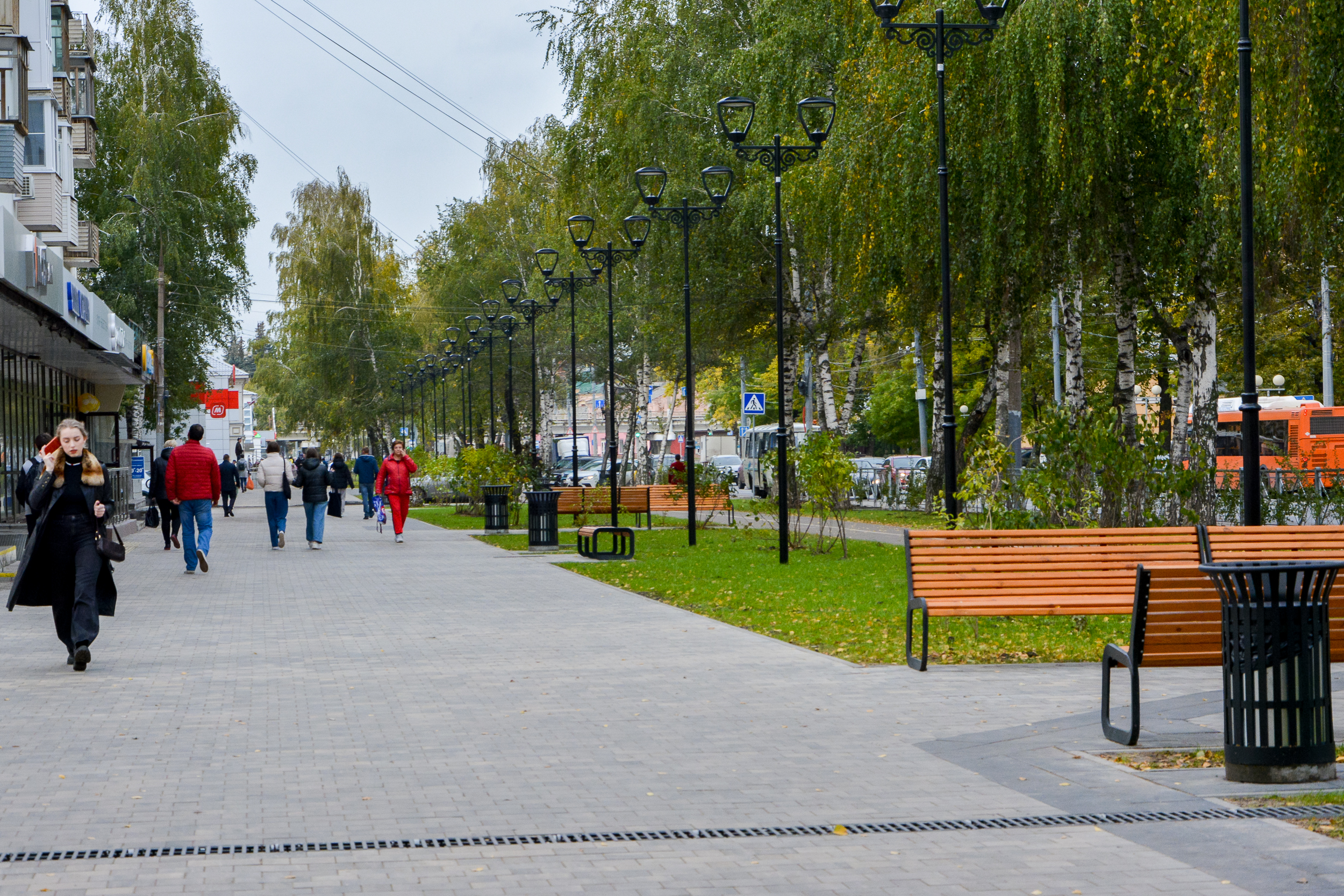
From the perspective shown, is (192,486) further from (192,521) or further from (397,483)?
(397,483)

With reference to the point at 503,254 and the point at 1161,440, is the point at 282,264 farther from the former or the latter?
the point at 1161,440

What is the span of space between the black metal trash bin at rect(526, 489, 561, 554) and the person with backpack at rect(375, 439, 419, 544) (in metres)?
2.87

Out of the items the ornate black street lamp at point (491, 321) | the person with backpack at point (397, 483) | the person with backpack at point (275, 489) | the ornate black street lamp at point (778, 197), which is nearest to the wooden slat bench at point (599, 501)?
the person with backpack at point (397, 483)

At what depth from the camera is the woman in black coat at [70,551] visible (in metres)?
10.5

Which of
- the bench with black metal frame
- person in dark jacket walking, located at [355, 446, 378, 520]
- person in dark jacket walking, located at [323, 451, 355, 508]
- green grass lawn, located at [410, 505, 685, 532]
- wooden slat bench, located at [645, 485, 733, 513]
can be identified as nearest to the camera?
the bench with black metal frame

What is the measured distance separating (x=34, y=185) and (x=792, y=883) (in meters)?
30.0

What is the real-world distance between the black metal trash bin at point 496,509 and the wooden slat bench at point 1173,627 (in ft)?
76.0

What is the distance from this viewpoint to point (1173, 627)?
751 centimetres

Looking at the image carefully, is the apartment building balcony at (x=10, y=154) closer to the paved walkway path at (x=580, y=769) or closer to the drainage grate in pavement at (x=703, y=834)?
the paved walkway path at (x=580, y=769)

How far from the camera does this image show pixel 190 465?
63.8ft

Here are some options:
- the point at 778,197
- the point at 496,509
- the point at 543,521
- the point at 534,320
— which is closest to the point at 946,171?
the point at 778,197

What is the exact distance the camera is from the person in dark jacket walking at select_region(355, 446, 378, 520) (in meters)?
36.3

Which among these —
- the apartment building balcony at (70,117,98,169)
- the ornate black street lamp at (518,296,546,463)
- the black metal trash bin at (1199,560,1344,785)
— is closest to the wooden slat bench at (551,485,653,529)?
the ornate black street lamp at (518,296,546,463)

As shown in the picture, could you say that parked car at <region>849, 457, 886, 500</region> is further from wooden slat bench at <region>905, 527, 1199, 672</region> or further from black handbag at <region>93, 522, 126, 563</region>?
black handbag at <region>93, 522, 126, 563</region>
